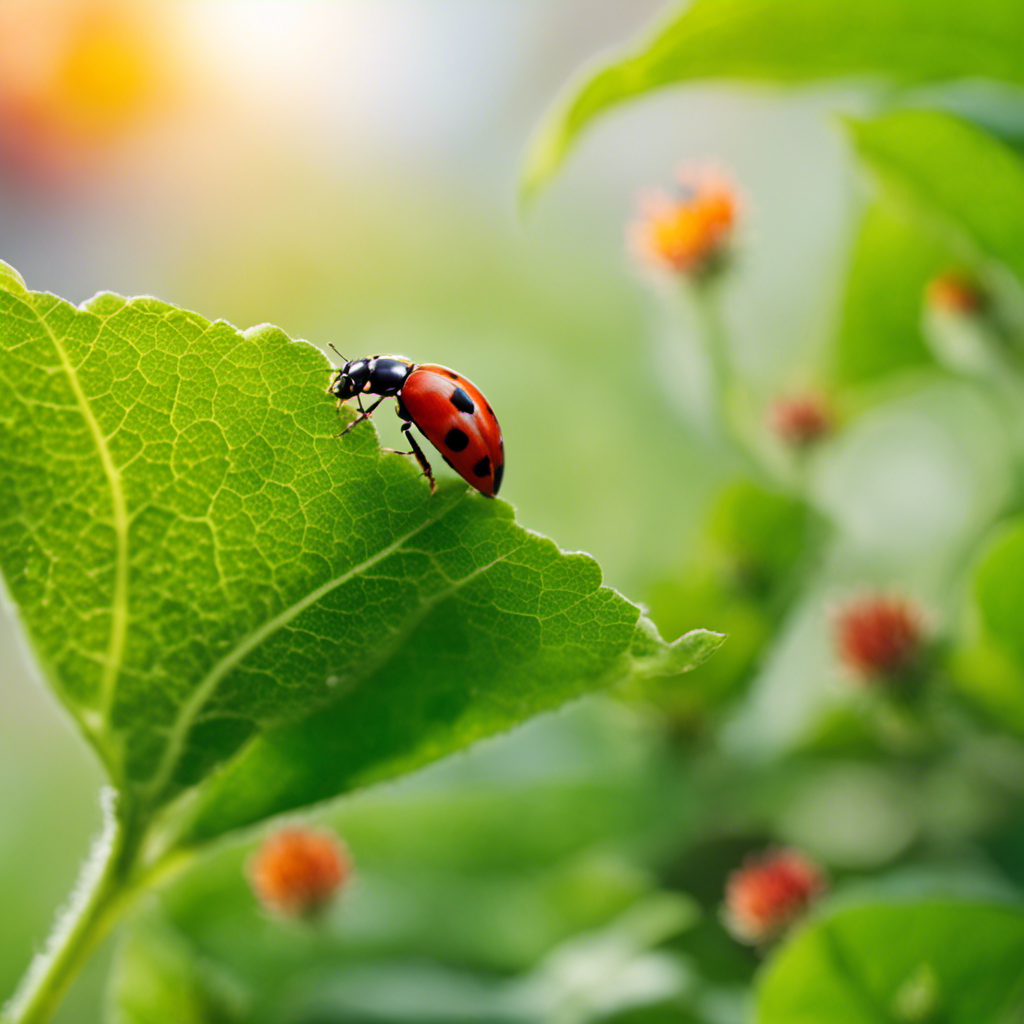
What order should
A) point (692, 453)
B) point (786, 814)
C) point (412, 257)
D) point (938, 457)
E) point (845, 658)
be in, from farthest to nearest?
point (412, 257) < point (692, 453) < point (938, 457) < point (786, 814) < point (845, 658)

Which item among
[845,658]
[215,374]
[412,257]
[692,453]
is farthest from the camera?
[412,257]

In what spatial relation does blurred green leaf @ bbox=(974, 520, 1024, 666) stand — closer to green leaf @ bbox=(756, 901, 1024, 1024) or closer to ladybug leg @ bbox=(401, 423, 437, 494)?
green leaf @ bbox=(756, 901, 1024, 1024)

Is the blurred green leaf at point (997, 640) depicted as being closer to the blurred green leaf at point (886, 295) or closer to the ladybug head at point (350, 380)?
the blurred green leaf at point (886, 295)

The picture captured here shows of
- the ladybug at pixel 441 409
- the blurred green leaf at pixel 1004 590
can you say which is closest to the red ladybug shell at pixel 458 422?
the ladybug at pixel 441 409

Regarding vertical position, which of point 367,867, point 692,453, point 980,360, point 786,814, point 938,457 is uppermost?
point 980,360

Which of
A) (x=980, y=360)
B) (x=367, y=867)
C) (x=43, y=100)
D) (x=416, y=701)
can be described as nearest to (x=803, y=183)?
(x=980, y=360)

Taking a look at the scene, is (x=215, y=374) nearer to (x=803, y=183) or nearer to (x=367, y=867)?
(x=367, y=867)
